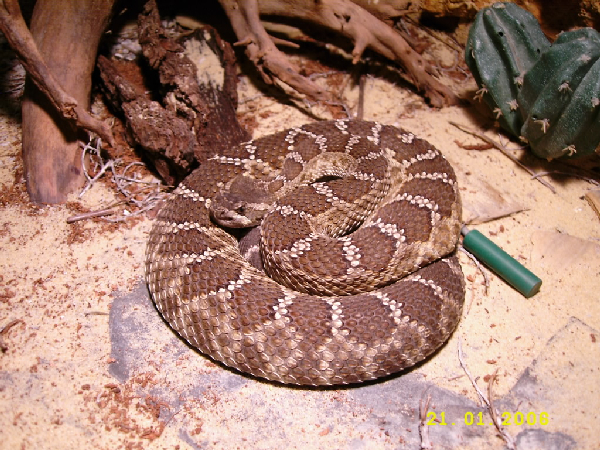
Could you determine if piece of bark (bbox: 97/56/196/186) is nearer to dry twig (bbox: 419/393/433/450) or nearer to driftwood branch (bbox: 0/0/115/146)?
driftwood branch (bbox: 0/0/115/146)

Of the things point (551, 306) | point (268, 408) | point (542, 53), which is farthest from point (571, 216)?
point (268, 408)

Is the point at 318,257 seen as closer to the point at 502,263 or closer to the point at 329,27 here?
the point at 502,263

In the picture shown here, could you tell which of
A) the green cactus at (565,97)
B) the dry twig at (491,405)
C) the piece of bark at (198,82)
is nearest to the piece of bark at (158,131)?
the piece of bark at (198,82)

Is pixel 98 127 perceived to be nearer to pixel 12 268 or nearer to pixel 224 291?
pixel 12 268
